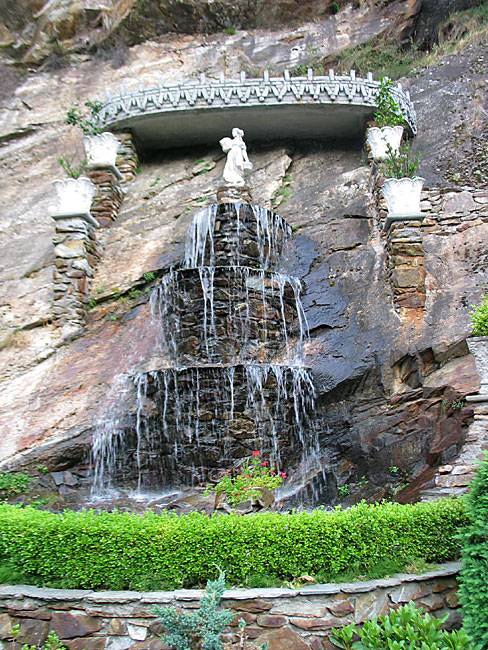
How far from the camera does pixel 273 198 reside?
38.5ft

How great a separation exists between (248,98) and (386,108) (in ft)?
10.4

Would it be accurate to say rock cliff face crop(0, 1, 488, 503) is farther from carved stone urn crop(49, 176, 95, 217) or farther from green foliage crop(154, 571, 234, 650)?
green foliage crop(154, 571, 234, 650)

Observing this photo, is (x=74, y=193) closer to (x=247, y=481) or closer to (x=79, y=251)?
(x=79, y=251)

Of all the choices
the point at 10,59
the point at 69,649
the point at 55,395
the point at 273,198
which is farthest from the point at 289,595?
the point at 10,59

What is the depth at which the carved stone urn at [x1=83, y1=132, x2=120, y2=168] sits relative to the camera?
39.4ft

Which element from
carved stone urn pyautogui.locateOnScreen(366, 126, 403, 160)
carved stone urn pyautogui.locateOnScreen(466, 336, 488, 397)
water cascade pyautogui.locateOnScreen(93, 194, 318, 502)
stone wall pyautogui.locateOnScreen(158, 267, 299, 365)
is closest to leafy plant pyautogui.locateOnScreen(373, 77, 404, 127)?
carved stone urn pyautogui.locateOnScreen(366, 126, 403, 160)

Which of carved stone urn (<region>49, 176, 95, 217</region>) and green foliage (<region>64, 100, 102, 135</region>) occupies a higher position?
green foliage (<region>64, 100, 102, 135</region>)

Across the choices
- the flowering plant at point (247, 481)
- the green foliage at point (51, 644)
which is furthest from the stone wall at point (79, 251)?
the green foliage at point (51, 644)

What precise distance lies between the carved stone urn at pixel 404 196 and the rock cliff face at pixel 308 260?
17.8 inches

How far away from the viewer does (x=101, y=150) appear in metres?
12.0

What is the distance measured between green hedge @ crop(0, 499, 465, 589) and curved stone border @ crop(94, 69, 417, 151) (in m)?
9.74

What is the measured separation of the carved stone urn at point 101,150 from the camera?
12023 mm

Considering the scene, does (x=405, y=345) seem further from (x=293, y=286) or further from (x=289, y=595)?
(x=289, y=595)

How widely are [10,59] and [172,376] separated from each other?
14892mm
